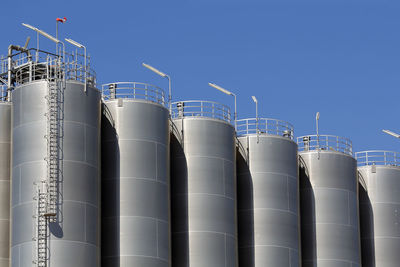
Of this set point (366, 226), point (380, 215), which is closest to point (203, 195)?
point (366, 226)

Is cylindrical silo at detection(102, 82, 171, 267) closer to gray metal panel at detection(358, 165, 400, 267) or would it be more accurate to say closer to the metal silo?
the metal silo

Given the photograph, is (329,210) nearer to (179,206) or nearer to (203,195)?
(203,195)

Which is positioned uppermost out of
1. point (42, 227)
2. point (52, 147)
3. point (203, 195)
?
point (52, 147)

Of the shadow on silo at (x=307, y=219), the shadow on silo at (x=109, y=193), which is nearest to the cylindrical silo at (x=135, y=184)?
the shadow on silo at (x=109, y=193)

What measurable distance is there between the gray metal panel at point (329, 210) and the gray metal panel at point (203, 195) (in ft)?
40.2

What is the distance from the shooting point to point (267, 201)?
112750mm

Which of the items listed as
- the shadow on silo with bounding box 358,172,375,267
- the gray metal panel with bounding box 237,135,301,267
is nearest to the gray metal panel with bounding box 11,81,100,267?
the gray metal panel with bounding box 237,135,301,267

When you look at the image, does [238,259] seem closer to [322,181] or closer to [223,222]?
[223,222]

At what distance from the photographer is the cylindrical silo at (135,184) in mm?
100500

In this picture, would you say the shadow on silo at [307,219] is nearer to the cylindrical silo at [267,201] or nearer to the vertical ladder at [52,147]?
the cylindrical silo at [267,201]

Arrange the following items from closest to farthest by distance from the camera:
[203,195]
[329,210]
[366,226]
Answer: [203,195], [329,210], [366,226]

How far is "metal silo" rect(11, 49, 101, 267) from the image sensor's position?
313 feet

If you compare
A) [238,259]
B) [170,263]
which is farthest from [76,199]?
[238,259]

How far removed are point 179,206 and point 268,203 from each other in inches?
376
